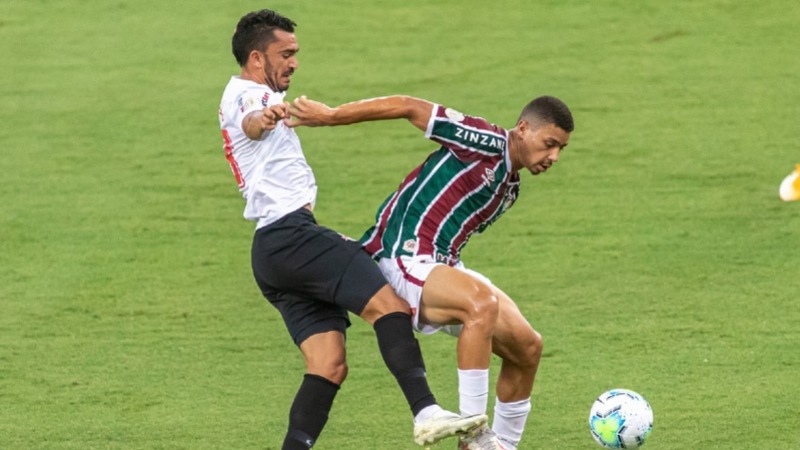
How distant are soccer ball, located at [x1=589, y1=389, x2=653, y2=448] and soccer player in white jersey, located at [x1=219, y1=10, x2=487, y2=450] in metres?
1.06

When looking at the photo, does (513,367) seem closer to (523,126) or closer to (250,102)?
Answer: (523,126)

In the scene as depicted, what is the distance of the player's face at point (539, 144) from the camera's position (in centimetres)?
657

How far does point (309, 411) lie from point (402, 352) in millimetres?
526

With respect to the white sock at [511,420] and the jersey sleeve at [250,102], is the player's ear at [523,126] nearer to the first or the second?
the jersey sleeve at [250,102]

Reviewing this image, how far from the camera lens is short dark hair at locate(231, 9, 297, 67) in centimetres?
669

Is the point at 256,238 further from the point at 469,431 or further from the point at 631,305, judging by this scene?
the point at 631,305

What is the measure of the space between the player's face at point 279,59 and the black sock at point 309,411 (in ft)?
4.53

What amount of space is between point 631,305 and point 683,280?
1.89 feet

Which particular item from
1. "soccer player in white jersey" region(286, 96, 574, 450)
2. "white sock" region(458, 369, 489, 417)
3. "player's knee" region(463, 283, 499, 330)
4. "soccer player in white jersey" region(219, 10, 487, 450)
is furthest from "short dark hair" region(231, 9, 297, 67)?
"white sock" region(458, 369, 489, 417)

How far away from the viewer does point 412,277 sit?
662 centimetres

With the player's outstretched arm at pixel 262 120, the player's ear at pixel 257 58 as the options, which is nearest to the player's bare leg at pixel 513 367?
the player's outstretched arm at pixel 262 120

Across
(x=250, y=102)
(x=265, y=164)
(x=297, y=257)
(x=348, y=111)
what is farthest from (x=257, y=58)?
(x=297, y=257)

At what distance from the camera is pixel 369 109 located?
6.37m

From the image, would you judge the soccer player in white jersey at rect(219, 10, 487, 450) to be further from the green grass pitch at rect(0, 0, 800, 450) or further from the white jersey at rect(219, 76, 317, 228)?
the green grass pitch at rect(0, 0, 800, 450)
